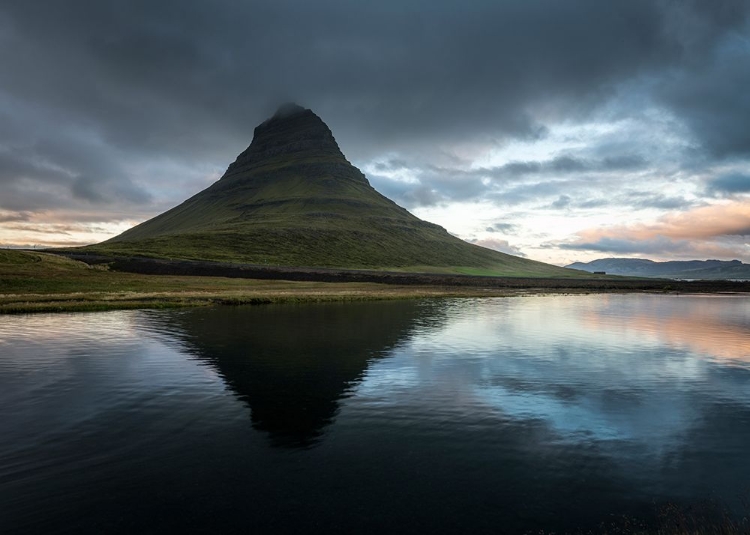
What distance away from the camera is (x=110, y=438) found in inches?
703

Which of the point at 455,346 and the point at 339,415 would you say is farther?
the point at 455,346

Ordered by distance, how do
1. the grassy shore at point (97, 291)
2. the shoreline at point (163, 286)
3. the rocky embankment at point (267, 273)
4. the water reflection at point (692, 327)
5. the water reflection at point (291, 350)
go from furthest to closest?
1. the rocky embankment at point (267, 273)
2. the shoreline at point (163, 286)
3. the grassy shore at point (97, 291)
4. the water reflection at point (692, 327)
5. the water reflection at point (291, 350)

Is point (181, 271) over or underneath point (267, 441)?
over

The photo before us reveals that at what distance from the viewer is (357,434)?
18.6 meters

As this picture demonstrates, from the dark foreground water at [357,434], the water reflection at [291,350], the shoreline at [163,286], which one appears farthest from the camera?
the shoreline at [163,286]

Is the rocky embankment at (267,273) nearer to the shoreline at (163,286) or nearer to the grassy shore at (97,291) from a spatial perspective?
the shoreline at (163,286)

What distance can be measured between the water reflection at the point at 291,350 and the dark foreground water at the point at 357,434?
22 centimetres

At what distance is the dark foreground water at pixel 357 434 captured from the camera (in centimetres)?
1273

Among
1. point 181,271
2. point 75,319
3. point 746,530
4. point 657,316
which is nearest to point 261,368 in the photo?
point 746,530

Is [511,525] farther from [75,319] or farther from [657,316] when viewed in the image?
[657,316]

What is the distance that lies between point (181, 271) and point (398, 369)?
11509 cm

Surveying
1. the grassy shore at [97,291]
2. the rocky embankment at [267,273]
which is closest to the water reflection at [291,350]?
the grassy shore at [97,291]

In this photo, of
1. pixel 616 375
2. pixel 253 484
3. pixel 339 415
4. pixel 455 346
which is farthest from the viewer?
pixel 455 346

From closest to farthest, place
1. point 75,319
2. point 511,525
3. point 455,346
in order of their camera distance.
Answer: point 511,525
point 455,346
point 75,319
